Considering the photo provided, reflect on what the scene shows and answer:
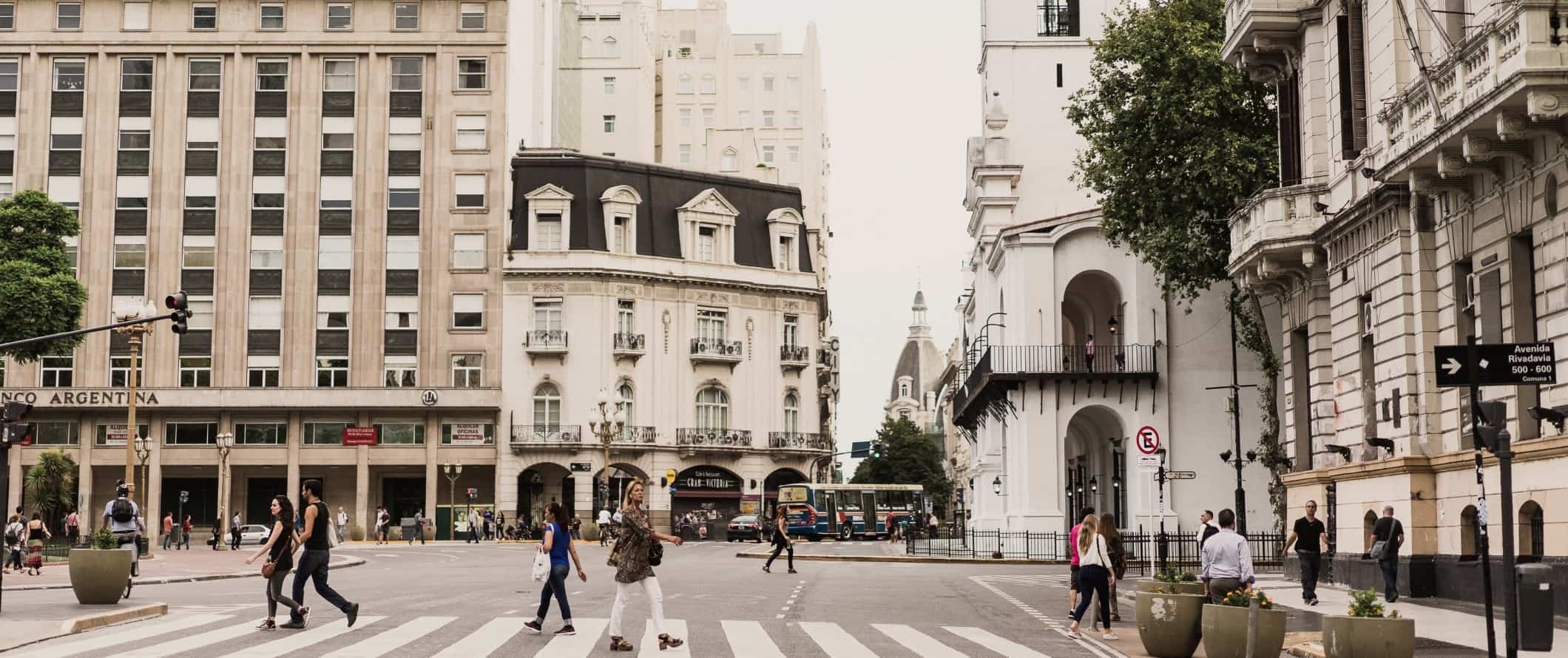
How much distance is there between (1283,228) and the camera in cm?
2958

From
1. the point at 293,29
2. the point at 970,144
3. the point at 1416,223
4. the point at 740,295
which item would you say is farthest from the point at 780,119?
the point at 1416,223

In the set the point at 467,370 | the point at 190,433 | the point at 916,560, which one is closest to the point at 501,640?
the point at 916,560

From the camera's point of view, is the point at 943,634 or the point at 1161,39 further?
the point at 1161,39

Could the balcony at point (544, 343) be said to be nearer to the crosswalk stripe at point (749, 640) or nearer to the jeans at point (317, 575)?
the crosswalk stripe at point (749, 640)

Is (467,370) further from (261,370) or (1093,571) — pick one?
(1093,571)

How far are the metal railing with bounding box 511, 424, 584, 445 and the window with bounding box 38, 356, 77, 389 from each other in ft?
65.0

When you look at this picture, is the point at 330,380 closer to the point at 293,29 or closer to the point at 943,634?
the point at 293,29

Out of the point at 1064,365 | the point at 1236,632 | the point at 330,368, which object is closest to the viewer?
the point at 1236,632

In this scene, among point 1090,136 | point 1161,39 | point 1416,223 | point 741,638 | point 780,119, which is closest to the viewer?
point 741,638

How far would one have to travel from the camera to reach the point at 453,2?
261ft

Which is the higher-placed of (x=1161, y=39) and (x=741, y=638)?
(x=1161, y=39)

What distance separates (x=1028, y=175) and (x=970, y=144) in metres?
2.96

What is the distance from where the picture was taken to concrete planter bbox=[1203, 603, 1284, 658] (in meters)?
16.2

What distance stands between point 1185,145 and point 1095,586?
69.3 feet
